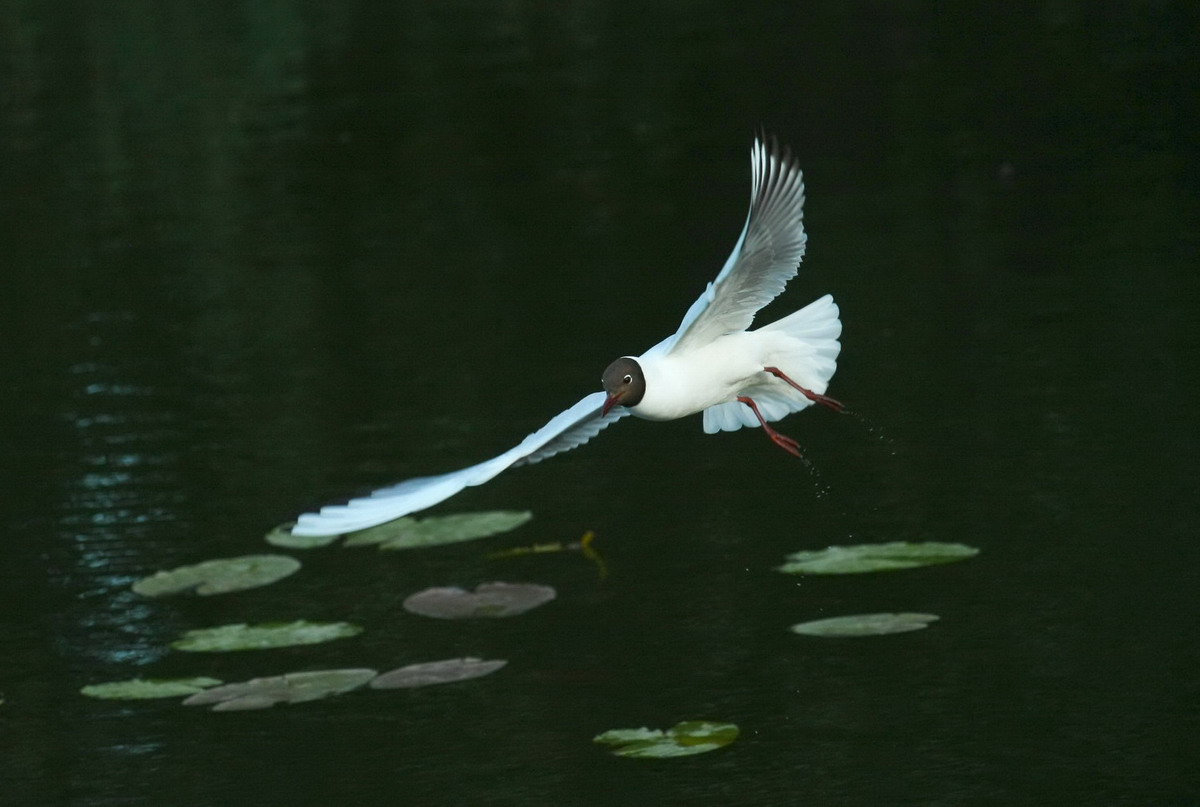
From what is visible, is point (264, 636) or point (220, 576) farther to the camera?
point (220, 576)

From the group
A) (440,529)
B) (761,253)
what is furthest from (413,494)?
(440,529)

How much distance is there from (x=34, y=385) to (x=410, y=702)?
653 centimetres

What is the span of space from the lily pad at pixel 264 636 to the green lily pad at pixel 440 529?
902 mm

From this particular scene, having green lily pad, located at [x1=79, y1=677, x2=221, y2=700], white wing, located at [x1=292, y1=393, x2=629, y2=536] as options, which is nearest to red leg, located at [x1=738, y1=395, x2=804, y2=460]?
white wing, located at [x1=292, y1=393, x2=629, y2=536]

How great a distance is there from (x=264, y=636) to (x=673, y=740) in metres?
2.07

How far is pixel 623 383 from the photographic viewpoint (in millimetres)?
5785

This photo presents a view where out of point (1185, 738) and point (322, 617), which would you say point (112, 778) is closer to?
point (322, 617)

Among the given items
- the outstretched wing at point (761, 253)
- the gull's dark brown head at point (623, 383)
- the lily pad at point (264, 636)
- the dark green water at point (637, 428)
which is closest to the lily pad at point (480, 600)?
the dark green water at point (637, 428)

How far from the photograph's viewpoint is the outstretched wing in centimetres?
596

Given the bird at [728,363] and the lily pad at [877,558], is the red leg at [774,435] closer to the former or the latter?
the bird at [728,363]

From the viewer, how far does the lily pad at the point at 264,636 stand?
8.24 metres

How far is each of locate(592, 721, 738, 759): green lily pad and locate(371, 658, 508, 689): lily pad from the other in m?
0.85

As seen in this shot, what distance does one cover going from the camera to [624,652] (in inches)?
317

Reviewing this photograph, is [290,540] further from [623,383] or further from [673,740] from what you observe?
[623,383]
